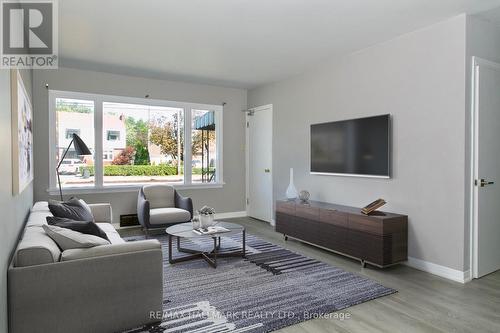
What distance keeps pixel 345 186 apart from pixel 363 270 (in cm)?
126

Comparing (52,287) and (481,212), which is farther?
(481,212)

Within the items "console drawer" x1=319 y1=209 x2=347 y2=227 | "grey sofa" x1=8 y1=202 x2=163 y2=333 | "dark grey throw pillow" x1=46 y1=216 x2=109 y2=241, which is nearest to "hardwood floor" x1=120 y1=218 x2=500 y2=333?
"console drawer" x1=319 y1=209 x2=347 y2=227

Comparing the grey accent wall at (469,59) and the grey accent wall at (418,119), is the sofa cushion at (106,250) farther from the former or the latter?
the grey accent wall at (469,59)

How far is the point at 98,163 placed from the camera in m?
5.41

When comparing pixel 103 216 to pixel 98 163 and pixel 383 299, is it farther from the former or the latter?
pixel 383 299

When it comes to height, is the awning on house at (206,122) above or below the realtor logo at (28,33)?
below

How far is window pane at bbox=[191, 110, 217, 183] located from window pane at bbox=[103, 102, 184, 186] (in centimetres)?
26

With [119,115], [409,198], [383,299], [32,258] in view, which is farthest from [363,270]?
[119,115]

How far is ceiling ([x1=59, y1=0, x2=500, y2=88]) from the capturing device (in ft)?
9.88

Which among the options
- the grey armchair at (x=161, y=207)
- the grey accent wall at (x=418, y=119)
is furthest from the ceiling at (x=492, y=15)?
the grey armchair at (x=161, y=207)

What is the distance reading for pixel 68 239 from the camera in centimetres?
223

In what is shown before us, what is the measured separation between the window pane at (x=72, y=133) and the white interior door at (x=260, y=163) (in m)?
2.97

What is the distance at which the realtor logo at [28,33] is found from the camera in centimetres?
219

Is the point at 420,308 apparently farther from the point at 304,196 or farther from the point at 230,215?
the point at 230,215
